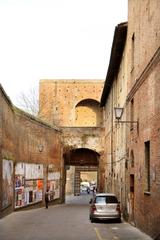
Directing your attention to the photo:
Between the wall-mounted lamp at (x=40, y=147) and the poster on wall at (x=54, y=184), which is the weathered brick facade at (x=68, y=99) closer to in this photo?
the poster on wall at (x=54, y=184)

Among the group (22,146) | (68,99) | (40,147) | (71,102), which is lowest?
(22,146)

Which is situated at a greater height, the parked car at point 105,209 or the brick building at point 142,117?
the brick building at point 142,117

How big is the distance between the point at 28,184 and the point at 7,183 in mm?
7700

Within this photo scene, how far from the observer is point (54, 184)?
46844mm

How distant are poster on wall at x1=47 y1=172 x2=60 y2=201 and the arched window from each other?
19.1m

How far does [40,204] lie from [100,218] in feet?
53.2

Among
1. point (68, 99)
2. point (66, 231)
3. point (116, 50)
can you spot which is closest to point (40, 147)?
point (116, 50)

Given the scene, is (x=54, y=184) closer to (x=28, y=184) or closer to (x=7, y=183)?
(x=28, y=184)

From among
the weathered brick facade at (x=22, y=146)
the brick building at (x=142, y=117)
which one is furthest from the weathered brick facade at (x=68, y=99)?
the brick building at (x=142, y=117)

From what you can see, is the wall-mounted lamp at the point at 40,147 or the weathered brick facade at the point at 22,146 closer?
the weathered brick facade at the point at 22,146

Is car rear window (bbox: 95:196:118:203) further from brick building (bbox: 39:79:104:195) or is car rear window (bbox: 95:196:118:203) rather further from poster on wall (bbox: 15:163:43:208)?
brick building (bbox: 39:79:104:195)

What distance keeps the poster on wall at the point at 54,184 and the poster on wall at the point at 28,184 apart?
3.33 m

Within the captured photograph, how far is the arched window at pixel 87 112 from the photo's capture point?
67.3 meters

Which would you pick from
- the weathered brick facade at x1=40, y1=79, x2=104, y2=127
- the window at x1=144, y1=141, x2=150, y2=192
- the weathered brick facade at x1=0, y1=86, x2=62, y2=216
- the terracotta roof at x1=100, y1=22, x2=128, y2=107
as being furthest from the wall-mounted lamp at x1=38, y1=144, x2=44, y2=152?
the weathered brick facade at x1=40, y1=79, x2=104, y2=127
